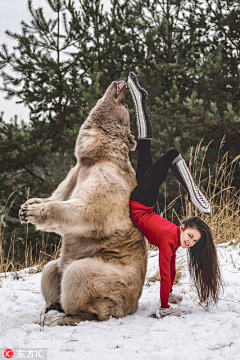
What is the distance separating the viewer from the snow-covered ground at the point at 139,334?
202cm

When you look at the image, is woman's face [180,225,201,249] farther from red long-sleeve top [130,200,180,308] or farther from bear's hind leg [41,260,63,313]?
bear's hind leg [41,260,63,313]

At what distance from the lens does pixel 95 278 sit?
2535mm

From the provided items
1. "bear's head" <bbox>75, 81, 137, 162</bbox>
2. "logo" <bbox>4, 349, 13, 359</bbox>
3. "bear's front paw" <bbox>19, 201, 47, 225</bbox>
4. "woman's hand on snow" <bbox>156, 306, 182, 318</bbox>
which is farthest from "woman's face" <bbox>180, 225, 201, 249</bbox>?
"logo" <bbox>4, 349, 13, 359</bbox>

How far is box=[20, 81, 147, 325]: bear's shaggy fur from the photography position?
8.30 ft

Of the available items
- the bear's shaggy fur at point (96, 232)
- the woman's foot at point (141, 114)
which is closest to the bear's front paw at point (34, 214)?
the bear's shaggy fur at point (96, 232)

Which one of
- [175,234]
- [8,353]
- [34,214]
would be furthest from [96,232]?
[8,353]

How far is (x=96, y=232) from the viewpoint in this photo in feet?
8.93

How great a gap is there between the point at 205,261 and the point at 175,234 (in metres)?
0.33

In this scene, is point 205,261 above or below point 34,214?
below

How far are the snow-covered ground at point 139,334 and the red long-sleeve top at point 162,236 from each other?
253 millimetres

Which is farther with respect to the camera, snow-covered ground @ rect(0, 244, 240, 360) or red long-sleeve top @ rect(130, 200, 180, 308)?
red long-sleeve top @ rect(130, 200, 180, 308)

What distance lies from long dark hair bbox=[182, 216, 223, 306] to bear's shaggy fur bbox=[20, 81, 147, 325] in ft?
1.40

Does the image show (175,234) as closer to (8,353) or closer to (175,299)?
(175,299)

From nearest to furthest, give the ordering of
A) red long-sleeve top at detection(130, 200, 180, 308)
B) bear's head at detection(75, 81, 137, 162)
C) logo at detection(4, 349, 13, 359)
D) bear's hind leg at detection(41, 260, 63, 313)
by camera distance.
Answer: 1. logo at detection(4, 349, 13, 359)
2. red long-sleeve top at detection(130, 200, 180, 308)
3. bear's hind leg at detection(41, 260, 63, 313)
4. bear's head at detection(75, 81, 137, 162)
